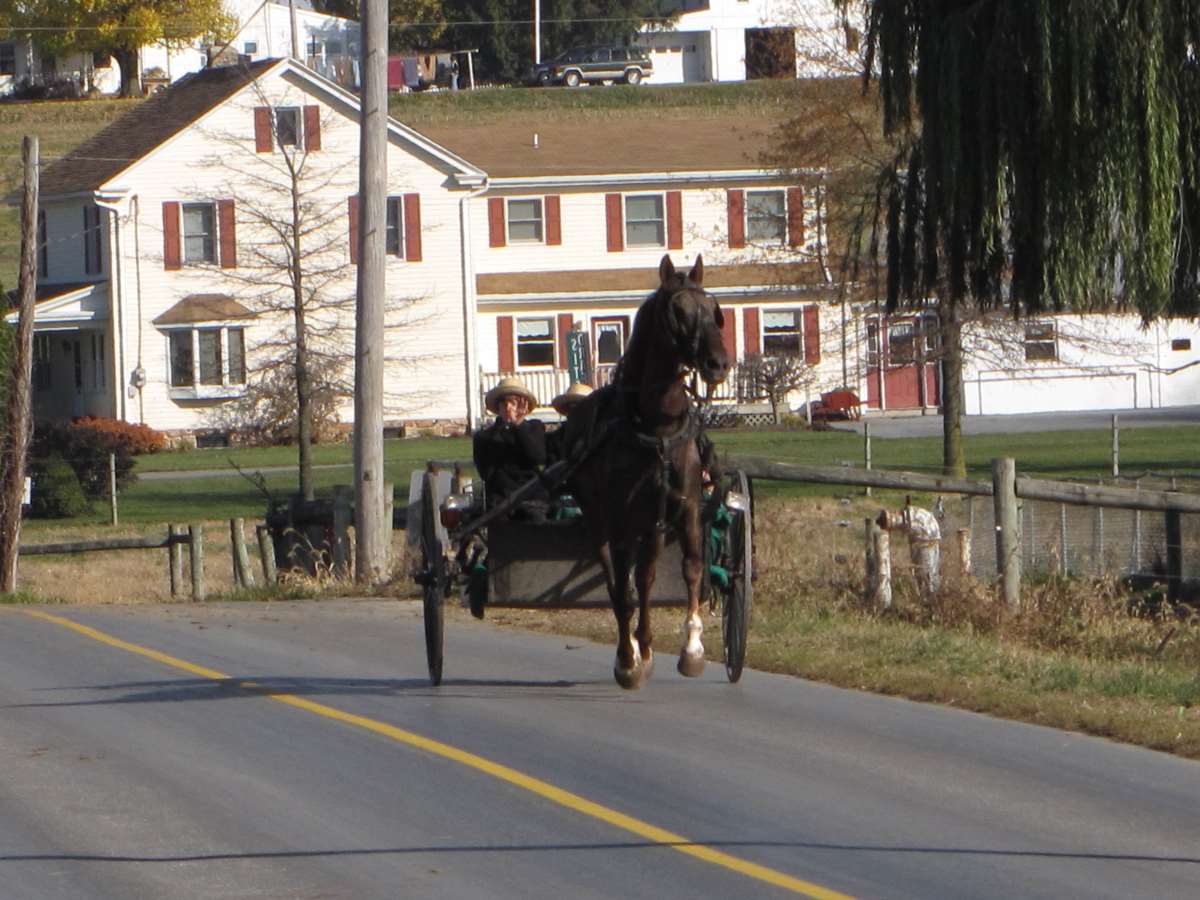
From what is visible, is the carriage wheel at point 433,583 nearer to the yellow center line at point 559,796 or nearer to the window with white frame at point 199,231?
the yellow center line at point 559,796

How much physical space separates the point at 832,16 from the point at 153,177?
68.7 ft

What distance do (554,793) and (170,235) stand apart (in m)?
42.0

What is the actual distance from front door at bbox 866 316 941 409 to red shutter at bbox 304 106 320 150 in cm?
1501

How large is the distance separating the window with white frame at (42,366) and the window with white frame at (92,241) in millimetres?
3795

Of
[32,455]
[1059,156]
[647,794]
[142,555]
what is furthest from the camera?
[32,455]

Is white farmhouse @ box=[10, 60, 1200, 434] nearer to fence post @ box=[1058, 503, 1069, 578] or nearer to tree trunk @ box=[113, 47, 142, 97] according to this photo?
fence post @ box=[1058, 503, 1069, 578]

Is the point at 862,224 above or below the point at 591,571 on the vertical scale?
above

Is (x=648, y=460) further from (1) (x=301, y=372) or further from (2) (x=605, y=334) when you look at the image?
(2) (x=605, y=334)

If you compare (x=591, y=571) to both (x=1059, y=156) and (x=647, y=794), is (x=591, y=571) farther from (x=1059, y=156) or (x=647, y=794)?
(x=1059, y=156)

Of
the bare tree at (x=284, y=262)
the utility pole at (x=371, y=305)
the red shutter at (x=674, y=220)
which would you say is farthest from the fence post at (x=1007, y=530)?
the red shutter at (x=674, y=220)

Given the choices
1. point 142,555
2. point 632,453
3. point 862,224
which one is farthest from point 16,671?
point 142,555

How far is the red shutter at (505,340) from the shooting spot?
51.2 metres

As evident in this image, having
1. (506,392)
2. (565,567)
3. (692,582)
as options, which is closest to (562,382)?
(506,392)

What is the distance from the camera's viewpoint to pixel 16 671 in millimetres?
13586
